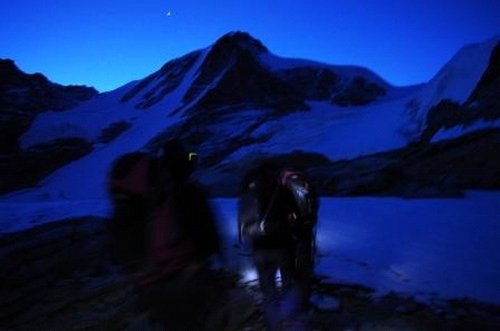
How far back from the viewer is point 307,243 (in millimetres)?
4867

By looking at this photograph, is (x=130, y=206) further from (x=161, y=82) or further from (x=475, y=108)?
(x=161, y=82)

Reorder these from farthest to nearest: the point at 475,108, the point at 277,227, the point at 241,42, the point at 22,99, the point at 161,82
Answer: the point at 241,42 → the point at 161,82 → the point at 22,99 → the point at 475,108 → the point at 277,227

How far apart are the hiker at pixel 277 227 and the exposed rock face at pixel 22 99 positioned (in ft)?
173

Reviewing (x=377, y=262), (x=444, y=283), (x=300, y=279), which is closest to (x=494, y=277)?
(x=444, y=283)

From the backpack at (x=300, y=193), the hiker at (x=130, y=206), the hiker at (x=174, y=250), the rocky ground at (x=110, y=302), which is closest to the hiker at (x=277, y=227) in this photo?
the backpack at (x=300, y=193)

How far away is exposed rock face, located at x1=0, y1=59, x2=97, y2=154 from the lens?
55938 millimetres

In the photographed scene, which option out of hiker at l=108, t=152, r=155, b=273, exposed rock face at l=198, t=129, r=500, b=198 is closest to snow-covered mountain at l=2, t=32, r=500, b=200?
exposed rock face at l=198, t=129, r=500, b=198

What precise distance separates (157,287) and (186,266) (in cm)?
22

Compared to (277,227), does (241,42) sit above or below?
above

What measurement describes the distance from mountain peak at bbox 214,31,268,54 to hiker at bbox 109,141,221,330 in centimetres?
6551

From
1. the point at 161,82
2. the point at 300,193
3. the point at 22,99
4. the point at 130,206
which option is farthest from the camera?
the point at 161,82

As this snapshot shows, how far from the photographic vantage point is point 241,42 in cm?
7556

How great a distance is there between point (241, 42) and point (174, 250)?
75195mm

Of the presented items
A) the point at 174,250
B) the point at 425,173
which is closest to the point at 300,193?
the point at 174,250
